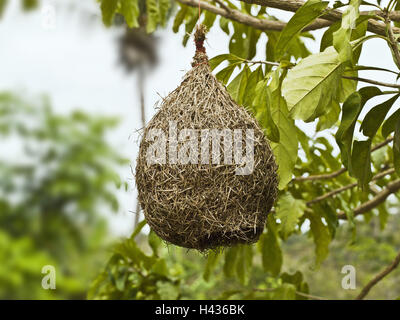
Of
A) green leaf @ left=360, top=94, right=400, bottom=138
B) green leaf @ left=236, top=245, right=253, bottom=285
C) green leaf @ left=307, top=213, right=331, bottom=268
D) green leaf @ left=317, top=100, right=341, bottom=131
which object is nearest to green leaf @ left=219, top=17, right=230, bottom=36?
green leaf @ left=317, top=100, right=341, bottom=131

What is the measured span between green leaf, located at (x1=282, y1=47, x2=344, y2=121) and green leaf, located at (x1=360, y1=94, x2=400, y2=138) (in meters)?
0.23

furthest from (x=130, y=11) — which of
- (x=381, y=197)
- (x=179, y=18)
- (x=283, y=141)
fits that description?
(x=381, y=197)

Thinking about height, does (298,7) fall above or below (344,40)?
above

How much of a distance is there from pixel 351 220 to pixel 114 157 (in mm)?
1511

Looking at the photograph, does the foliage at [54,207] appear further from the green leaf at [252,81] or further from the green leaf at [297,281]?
the green leaf at [297,281]

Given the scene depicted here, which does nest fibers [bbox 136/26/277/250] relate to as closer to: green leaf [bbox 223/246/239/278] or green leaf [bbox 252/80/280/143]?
green leaf [bbox 252/80/280/143]

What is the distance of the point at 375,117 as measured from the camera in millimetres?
1431

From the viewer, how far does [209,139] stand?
52.4 inches

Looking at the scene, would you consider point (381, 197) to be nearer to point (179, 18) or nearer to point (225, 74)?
point (225, 74)

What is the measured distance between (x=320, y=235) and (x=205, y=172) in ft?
4.26
